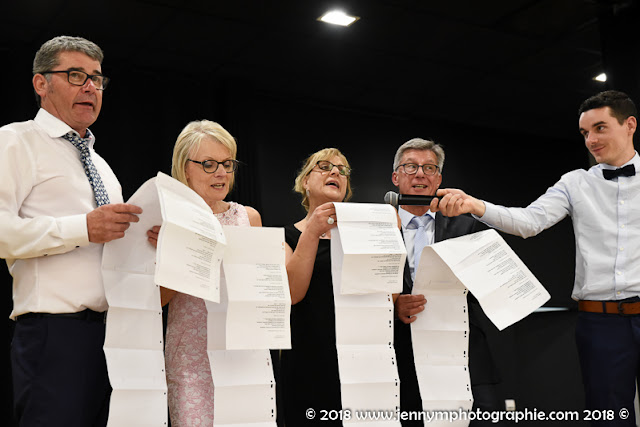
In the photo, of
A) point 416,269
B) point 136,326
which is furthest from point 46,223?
point 416,269

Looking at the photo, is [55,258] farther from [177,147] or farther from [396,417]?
[396,417]

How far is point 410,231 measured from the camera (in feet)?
9.38

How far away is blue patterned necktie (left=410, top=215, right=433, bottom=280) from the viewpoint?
9.07 feet

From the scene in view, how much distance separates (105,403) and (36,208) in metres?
0.66

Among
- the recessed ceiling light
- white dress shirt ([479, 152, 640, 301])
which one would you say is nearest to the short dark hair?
white dress shirt ([479, 152, 640, 301])

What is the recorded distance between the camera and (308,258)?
242 cm

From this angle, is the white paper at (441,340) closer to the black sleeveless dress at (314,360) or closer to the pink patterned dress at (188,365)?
the black sleeveless dress at (314,360)

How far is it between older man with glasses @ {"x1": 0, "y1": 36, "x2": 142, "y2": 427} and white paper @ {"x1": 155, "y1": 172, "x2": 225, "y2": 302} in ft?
0.51

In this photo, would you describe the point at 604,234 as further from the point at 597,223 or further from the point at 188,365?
the point at 188,365

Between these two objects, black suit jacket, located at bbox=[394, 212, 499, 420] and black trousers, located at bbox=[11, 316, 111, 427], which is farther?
black suit jacket, located at bbox=[394, 212, 499, 420]

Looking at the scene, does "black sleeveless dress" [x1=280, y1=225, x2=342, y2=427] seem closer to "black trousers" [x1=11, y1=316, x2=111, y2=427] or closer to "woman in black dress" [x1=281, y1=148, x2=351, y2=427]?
"woman in black dress" [x1=281, y1=148, x2=351, y2=427]

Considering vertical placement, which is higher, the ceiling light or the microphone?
the ceiling light

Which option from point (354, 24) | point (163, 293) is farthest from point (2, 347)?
point (354, 24)

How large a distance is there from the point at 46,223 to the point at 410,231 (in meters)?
1.53
